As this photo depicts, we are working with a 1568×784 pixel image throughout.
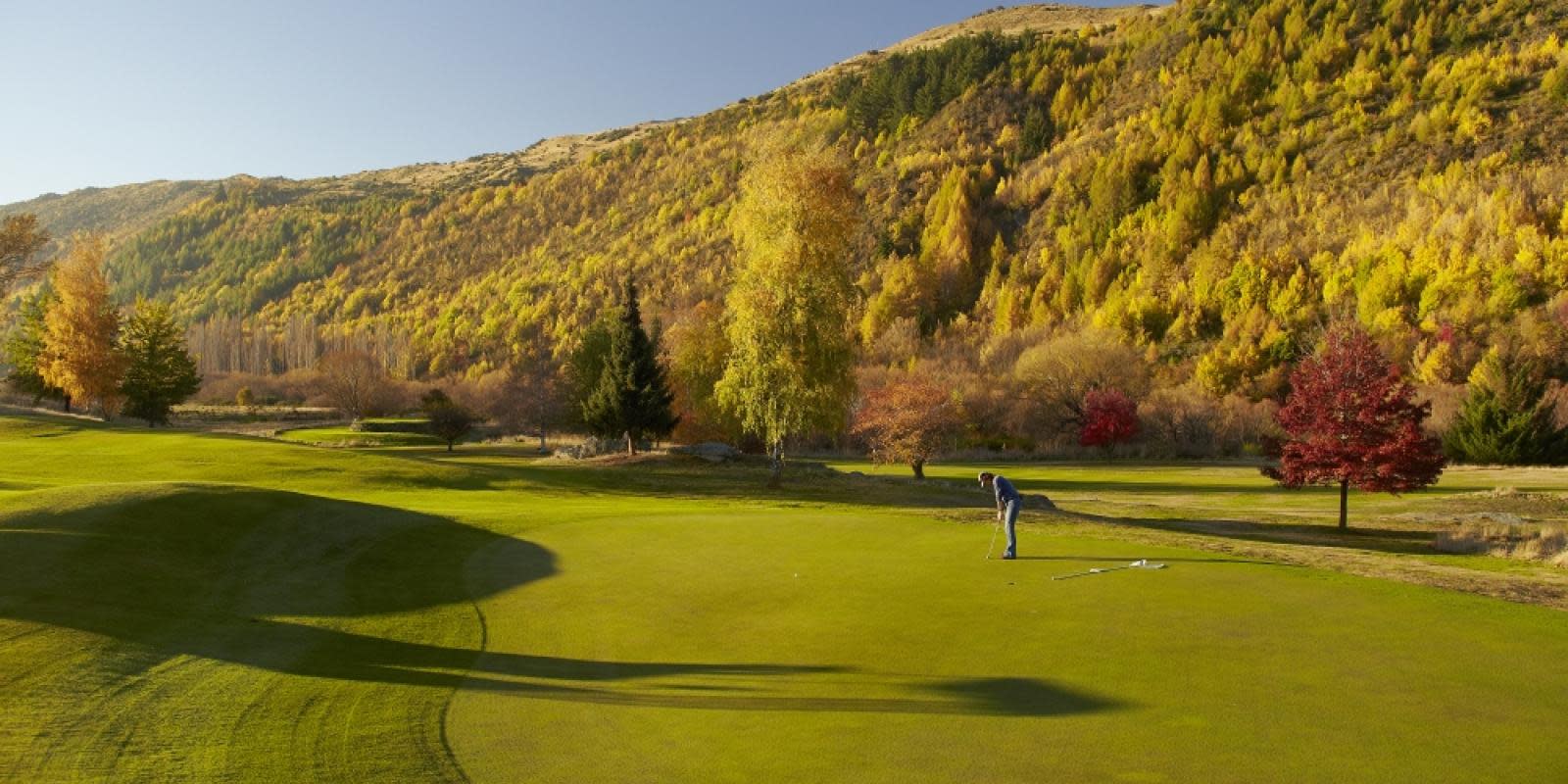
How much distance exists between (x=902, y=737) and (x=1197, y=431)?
7132 centimetres

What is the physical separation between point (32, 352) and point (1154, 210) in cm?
11923

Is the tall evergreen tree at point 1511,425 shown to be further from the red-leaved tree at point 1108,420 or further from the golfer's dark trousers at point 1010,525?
the golfer's dark trousers at point 1010,525

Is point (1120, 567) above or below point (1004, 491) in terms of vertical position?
below

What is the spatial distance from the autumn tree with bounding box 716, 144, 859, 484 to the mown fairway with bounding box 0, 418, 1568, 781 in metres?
17.7

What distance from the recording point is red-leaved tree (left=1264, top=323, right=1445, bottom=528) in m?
30.1

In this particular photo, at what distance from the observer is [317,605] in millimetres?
12531

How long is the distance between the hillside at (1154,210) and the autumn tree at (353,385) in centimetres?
3489

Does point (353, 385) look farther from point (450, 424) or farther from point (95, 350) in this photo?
point (95, 350)

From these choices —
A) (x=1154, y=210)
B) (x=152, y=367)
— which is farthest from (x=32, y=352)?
(x=1154, y=210)

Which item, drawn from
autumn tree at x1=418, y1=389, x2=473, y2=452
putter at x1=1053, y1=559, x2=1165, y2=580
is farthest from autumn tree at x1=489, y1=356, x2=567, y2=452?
putter at x1=1053, y1=559, x2=1165, y2=580

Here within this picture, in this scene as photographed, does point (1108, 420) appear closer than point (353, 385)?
Yes

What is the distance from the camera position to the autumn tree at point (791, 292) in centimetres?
3544

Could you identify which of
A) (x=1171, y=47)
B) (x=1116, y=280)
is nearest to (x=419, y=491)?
(x=1116, y=280)

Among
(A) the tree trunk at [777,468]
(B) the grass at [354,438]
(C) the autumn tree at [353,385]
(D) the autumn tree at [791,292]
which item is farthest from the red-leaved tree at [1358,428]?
(C) the autumn tree at [353,385]
